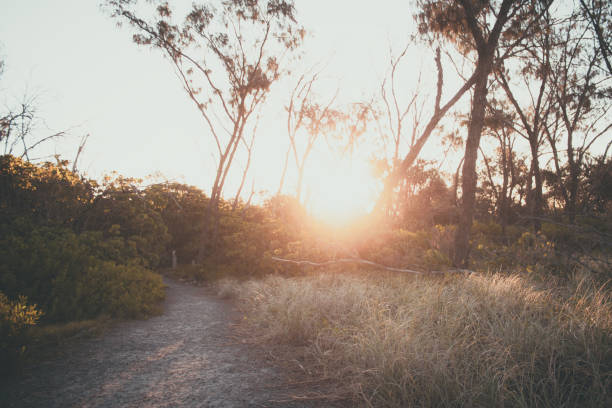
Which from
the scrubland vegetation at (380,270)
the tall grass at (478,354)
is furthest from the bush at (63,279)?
the tall grass at (478,354)

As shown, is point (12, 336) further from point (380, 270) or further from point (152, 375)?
point (380, 270)

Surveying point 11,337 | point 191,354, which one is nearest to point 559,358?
point 191,354

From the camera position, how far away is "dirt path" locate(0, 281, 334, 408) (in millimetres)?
2635

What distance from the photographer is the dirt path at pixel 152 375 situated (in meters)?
2.63

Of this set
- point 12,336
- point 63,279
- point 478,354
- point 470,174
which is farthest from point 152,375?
point 470,174

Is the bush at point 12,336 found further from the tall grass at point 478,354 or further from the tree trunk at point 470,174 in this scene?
the tree trunk at point 470,174

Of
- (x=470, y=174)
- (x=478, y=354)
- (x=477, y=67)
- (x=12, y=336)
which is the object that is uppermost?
(x=477, y=67)

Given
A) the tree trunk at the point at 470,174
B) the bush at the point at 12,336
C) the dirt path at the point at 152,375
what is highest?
the tree trunk at the point at 470,174

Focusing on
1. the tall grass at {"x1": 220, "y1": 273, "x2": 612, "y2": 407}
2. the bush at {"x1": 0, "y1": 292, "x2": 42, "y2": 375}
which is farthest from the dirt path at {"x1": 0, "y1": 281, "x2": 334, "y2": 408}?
the tall grass at {"x1": 220, "y1": 273, "x2": 612, "y2": 407}

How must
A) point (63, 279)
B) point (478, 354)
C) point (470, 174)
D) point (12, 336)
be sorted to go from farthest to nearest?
point (470, 174) < point (63, 279) < point (12, 336) < point (478, 354)

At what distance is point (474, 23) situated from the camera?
23.3 feet

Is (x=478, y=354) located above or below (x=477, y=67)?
below

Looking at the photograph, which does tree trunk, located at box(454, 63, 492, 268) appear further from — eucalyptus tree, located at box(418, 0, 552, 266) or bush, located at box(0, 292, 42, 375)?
bush, located at box(0, 292, 42, 375)

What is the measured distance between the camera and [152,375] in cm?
321
